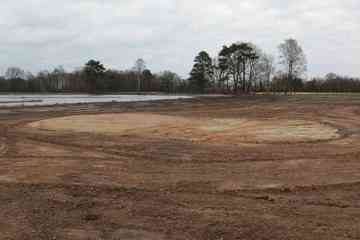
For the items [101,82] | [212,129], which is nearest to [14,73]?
[101,82]

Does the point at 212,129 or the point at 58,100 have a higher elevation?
the point at 58,100

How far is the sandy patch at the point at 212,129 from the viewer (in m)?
21.3

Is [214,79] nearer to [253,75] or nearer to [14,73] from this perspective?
[253,75]

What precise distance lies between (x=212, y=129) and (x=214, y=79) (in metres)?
96.2

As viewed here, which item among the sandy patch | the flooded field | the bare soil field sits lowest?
the bare soil field

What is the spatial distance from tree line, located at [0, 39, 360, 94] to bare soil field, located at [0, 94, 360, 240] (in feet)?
259

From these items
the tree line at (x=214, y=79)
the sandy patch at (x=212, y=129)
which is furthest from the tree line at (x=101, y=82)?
the sandy patch at (x=212, y=129)

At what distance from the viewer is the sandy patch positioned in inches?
838

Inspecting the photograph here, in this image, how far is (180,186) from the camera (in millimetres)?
11492

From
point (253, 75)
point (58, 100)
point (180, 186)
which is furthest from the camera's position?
point (253, 75)

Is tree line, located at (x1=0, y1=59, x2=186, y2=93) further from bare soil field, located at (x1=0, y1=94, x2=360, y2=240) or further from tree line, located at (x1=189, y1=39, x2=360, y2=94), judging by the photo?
bare soil field, located at (x1=0, y1=94, x2=360, y2=240)

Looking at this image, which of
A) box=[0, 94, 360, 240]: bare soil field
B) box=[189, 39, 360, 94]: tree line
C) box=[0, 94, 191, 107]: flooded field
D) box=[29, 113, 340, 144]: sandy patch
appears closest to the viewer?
box=[0, 94, 360, 240]: bare soil field

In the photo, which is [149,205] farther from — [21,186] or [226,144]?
[226,144]

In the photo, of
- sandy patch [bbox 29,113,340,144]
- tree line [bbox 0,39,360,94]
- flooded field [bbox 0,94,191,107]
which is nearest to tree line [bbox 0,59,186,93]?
tree line [bbox 0,39,360,94]
